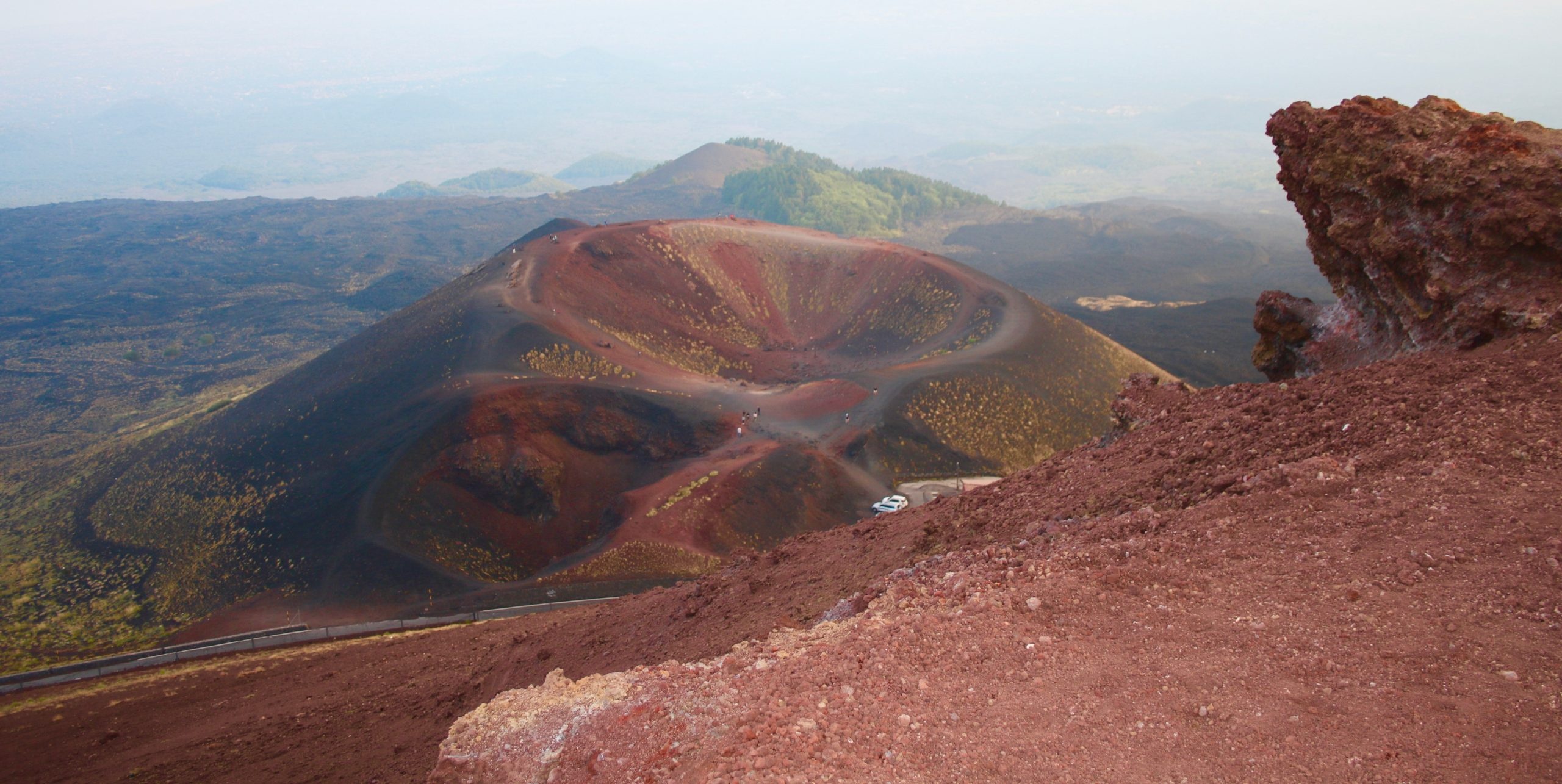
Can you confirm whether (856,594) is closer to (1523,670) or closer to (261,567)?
(1523,670)

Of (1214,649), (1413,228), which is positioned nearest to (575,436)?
(1413,228)

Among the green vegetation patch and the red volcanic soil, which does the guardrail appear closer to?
the red volcanic soil

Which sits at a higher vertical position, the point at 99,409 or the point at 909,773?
the point at 909,773

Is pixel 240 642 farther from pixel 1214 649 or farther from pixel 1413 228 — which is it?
Answer: pixel 1413 228

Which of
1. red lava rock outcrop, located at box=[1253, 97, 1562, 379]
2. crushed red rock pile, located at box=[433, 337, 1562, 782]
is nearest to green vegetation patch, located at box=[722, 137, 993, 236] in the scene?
red lava rock outcrop, located at box=[1253, 97, 1562, 379]

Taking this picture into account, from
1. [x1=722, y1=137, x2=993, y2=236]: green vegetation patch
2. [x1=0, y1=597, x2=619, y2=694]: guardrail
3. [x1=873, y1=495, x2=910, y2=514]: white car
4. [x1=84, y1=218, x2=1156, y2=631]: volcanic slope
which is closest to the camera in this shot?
[x1=0, y1=597, x2=619, y2=694]: guardrail

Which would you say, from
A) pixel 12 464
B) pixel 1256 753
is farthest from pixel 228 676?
pixel 12 464

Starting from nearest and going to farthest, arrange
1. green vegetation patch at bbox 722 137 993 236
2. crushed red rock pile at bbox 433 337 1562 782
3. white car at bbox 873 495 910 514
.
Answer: crushed red rock pile at bbox 433 337 1562 782
white car at bbox 873 495 910 514
green vegetation patch at bbox 722 137 993 236
